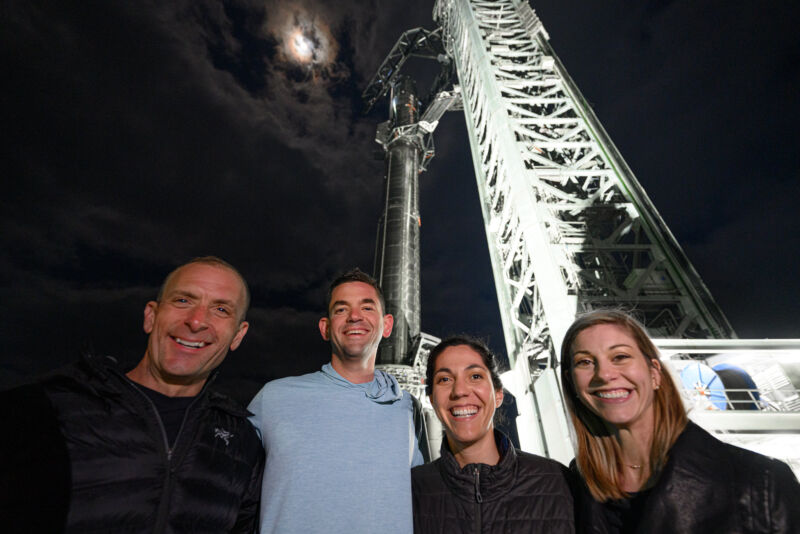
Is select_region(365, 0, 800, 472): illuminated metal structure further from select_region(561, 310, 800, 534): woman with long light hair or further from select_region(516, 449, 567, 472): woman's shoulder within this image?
select_region(516, 449, 567, 472): woman's shoulder

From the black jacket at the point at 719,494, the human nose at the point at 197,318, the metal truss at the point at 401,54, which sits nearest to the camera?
the black jacket at the point at 719,494

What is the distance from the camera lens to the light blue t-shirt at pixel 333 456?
2.03 m

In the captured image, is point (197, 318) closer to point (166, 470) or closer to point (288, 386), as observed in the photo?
point (288, 386)

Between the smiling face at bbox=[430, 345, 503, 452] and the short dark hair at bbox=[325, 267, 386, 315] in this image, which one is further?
the short dark hair at bbox=[325, 267, 386, 315]

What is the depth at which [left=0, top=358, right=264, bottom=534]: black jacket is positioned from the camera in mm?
1644

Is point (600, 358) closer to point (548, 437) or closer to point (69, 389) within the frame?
point (69, 389)

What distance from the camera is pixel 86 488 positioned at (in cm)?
168

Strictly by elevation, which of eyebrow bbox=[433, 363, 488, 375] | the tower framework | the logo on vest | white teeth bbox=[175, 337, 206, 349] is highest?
the tower framework

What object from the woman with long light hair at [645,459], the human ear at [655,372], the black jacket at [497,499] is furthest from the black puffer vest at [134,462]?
the human ear at [655,372]

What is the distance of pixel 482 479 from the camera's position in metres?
2.21

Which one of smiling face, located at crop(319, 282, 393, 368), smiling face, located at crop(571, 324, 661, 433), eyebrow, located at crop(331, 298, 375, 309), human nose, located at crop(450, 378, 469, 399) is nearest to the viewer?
smiling face, located at crop(571, 324, 661, 433)

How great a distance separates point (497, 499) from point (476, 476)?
0.61ft

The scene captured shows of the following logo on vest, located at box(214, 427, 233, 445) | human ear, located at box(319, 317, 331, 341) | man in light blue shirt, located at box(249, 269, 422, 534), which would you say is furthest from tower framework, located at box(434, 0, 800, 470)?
logo on vest, located at box(214, 427, 233, 445)

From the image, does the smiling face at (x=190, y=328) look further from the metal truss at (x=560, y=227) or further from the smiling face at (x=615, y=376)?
the metal truss at (x=560, y=227)
